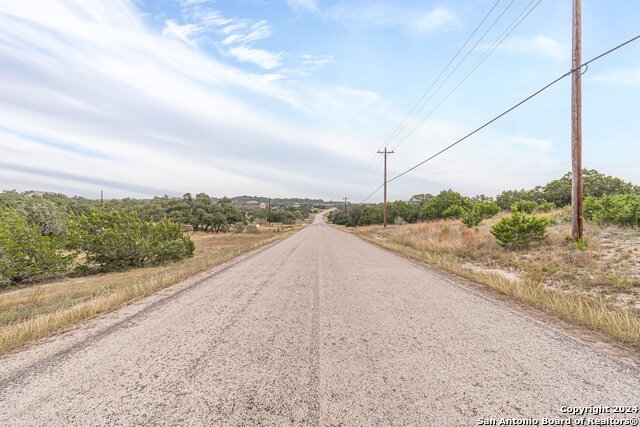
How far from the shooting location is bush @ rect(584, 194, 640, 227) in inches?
503

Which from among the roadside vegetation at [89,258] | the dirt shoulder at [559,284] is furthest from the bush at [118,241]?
the dirt shoulder at [559,284]

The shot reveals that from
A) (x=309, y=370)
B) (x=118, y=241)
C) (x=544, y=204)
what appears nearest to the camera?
(x=309, y=370)

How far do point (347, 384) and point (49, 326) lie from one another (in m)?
5.13

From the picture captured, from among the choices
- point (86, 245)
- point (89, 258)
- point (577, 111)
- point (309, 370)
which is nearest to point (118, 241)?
point (86, 245)

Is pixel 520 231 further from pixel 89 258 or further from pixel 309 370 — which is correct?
pixel 89 258

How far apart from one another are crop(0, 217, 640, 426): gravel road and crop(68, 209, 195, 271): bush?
15616 mm

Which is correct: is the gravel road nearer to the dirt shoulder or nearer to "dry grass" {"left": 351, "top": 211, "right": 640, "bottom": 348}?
the dirt shoulder

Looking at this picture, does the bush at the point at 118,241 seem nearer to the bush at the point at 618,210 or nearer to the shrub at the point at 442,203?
the bush at the point at 618,210

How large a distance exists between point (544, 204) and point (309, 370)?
123 ft

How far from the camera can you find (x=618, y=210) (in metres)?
13.5

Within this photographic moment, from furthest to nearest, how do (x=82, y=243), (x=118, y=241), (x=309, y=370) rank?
1. (x=118, y=241)
2. (x=82, y=243)
3. (x=309, y=370)

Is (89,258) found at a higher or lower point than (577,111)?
lower

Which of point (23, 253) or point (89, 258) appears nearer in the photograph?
point (23, 253)

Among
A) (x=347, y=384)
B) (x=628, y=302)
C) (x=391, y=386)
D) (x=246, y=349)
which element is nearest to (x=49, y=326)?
(x=246, y=349)
